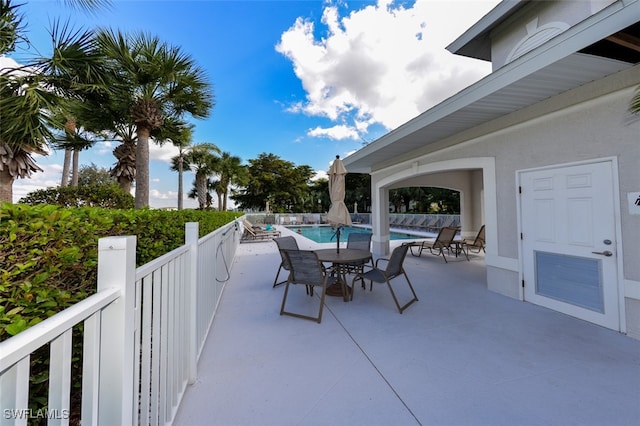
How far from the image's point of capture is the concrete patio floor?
6.32ft

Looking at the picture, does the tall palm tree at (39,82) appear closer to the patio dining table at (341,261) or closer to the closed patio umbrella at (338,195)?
the closed patio umbrella at (338,195)

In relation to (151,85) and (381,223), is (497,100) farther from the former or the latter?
(151,85)

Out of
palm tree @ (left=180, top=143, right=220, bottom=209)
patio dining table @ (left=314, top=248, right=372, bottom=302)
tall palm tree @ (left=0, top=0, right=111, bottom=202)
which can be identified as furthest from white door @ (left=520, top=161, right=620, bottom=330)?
palm tree @ (left=180, top=143, right=220, bottom=209)

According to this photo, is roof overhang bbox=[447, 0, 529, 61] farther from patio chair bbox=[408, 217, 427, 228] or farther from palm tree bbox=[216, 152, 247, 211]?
palm tree bbox=[216, 152, 247, 211]

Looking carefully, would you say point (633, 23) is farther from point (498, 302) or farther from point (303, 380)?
point (303, 380)

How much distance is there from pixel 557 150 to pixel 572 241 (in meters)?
1.34

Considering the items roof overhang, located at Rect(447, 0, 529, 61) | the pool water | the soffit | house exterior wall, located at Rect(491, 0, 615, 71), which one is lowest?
the pool water

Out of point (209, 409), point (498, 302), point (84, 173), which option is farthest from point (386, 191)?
point (84, 173)

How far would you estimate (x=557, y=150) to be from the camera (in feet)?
12.4

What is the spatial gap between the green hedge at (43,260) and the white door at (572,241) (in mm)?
5473

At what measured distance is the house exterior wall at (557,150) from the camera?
3068mm

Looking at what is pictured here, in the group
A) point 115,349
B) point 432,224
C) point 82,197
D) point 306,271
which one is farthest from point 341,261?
point 432,224

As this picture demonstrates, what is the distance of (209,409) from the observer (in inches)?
77.7

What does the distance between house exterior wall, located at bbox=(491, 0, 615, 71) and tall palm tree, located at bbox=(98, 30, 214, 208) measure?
731 cm
